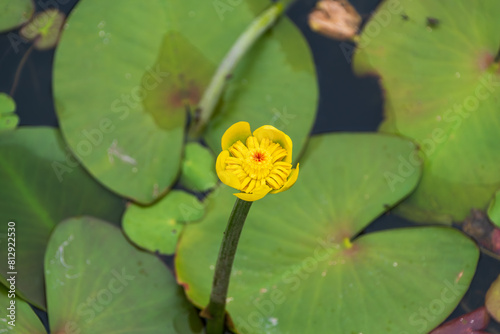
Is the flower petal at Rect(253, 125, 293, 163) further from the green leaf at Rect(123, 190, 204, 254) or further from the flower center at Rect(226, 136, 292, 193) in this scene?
the green leaf at Rect(123, 190, 204, 254)

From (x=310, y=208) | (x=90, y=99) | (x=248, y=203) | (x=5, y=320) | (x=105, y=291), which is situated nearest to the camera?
(x=248, y=203)

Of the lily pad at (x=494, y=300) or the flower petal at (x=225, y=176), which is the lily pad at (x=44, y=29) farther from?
the lily pad at (x=494, y=300)

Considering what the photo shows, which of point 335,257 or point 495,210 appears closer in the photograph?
point 335,257

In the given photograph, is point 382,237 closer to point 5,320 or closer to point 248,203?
point 248,203

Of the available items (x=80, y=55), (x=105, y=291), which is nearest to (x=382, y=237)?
(x=105, y=291)

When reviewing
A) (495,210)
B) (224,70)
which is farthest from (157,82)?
(495,210)

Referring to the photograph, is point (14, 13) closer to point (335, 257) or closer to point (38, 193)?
point (38, 193)
